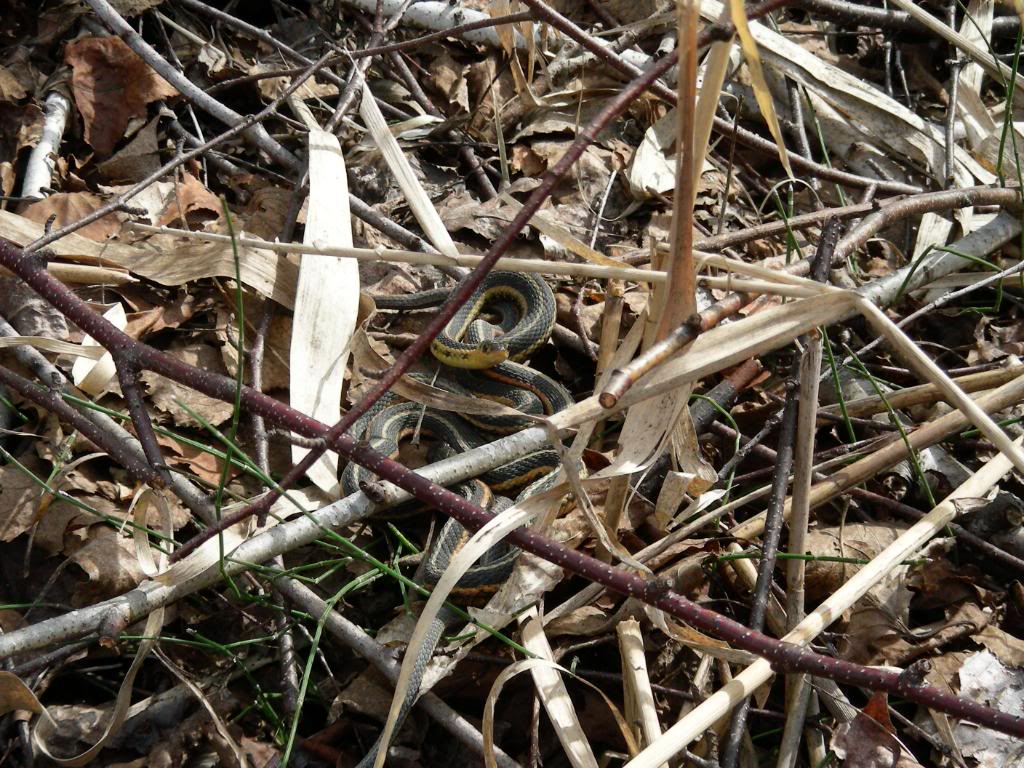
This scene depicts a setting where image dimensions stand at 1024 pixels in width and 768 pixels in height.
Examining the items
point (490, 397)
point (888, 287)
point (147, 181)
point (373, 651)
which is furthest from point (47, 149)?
point (888, 287)

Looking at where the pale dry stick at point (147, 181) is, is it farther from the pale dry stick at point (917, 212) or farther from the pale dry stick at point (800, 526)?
the pale dry stick at point (800, 526)

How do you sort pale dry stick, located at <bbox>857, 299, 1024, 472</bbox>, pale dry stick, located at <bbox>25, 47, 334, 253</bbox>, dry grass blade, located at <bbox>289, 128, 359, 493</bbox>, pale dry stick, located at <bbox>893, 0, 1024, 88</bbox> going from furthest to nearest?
pale dry stick, located at <bbox>893, 0, 1024, 88</bbox> < pale dry stick, located at <bbox>25, 47, 334, 253</bbox> < dry grass blade, located at <bbox>289, 128, 359, 493</bbox> < pale dry stick, located at <bbox>857, 299, 1024, 472</bbox>

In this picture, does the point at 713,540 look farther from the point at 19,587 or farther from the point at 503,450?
the point at 19,587

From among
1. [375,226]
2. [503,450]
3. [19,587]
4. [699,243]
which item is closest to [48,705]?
[19,587]

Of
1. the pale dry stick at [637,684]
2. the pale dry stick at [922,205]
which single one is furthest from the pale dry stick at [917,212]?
the pale dry stick at [637,684]

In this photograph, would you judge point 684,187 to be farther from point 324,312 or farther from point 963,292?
point 963,292

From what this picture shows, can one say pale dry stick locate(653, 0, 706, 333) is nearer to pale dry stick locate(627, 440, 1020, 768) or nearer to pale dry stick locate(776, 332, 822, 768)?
pale dry stick locate(776, 332, 822, 768)

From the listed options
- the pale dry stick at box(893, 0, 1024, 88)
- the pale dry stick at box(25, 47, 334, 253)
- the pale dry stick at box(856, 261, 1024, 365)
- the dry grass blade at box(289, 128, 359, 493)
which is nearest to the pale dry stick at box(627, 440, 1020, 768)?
the pale dry stick at box(856, 261, 1024, 365)
